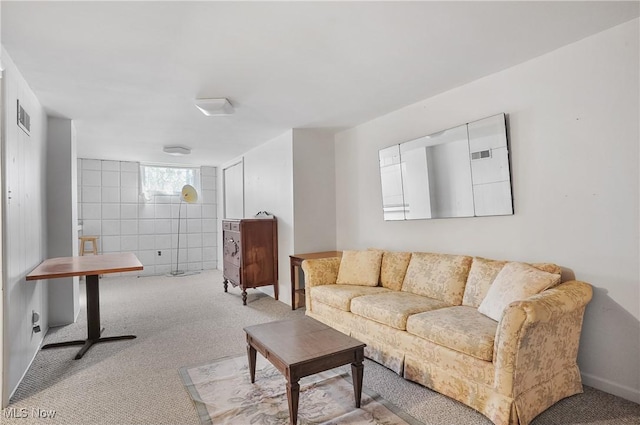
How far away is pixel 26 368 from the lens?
2.61m

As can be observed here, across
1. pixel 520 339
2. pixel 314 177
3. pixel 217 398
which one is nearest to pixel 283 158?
pixel 314 177

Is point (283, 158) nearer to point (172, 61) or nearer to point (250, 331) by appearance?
point (172, 61)

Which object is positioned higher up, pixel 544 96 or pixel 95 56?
pixel 95 56

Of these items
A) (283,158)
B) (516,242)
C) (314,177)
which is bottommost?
(516,242)

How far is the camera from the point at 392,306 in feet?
8.65

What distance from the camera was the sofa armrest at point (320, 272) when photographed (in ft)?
11.7

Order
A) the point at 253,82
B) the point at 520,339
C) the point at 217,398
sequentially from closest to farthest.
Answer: the point at 520,339, the point at 217,398, the point at 253,82

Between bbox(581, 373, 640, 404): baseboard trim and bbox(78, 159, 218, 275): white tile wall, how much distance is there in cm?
667

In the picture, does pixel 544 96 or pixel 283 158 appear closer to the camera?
pixel 544 96

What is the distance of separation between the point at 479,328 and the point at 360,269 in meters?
1.55

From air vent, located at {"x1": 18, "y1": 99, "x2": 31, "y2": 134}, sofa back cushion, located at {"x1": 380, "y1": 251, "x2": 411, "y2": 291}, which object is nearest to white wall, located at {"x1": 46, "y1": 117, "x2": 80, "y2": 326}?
air vent, located at {"x1": 18, "y1": 99, "x2": 31, "y2": 134}

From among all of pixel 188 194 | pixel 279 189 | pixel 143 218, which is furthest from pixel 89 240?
pixel 279 189

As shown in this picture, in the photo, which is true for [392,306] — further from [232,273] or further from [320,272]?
[232,273]

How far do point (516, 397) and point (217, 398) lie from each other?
1.71 meters
